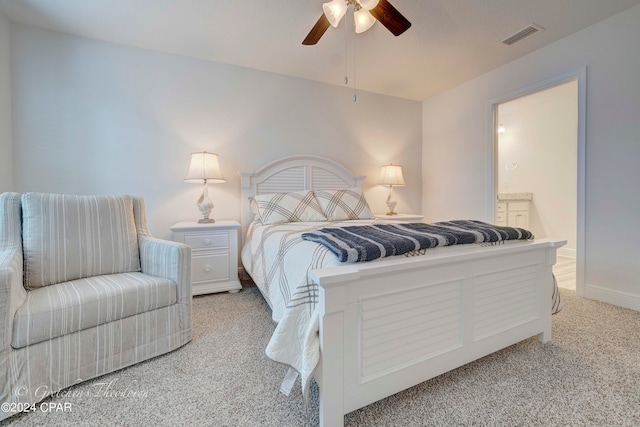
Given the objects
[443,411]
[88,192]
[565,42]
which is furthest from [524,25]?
[88,192]

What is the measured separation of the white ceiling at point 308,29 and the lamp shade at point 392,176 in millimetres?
1133

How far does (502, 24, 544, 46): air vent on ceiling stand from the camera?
7.56ft

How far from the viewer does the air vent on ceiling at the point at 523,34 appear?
7.56ft

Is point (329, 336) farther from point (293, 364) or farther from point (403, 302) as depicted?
point (403, 302)

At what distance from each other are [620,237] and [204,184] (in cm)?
376

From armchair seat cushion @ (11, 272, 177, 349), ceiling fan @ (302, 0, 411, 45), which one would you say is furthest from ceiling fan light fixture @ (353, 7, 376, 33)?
armchair seat cushion @ (11, 272, 177, 349)

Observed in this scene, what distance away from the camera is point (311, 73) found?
3.09 meters

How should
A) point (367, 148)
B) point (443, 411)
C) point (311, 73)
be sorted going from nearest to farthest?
1. point (443, 411)
2. point (311, 73)
3. point (367, 148)

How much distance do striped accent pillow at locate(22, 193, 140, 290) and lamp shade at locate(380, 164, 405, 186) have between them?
278 cm

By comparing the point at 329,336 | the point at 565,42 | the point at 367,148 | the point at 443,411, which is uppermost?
the point at 565,42

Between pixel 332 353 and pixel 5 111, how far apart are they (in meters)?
3.11

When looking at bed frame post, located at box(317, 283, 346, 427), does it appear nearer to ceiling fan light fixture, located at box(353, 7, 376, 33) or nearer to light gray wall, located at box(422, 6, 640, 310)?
ceiling fan light fixture, located at box(353, 7, 376, 33)

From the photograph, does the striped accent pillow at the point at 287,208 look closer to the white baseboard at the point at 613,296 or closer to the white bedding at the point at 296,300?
the white bedding at the point at 296,300

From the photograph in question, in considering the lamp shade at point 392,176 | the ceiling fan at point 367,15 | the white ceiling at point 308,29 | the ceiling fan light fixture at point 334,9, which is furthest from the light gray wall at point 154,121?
the ceiling fan light fixture at point 334,9
